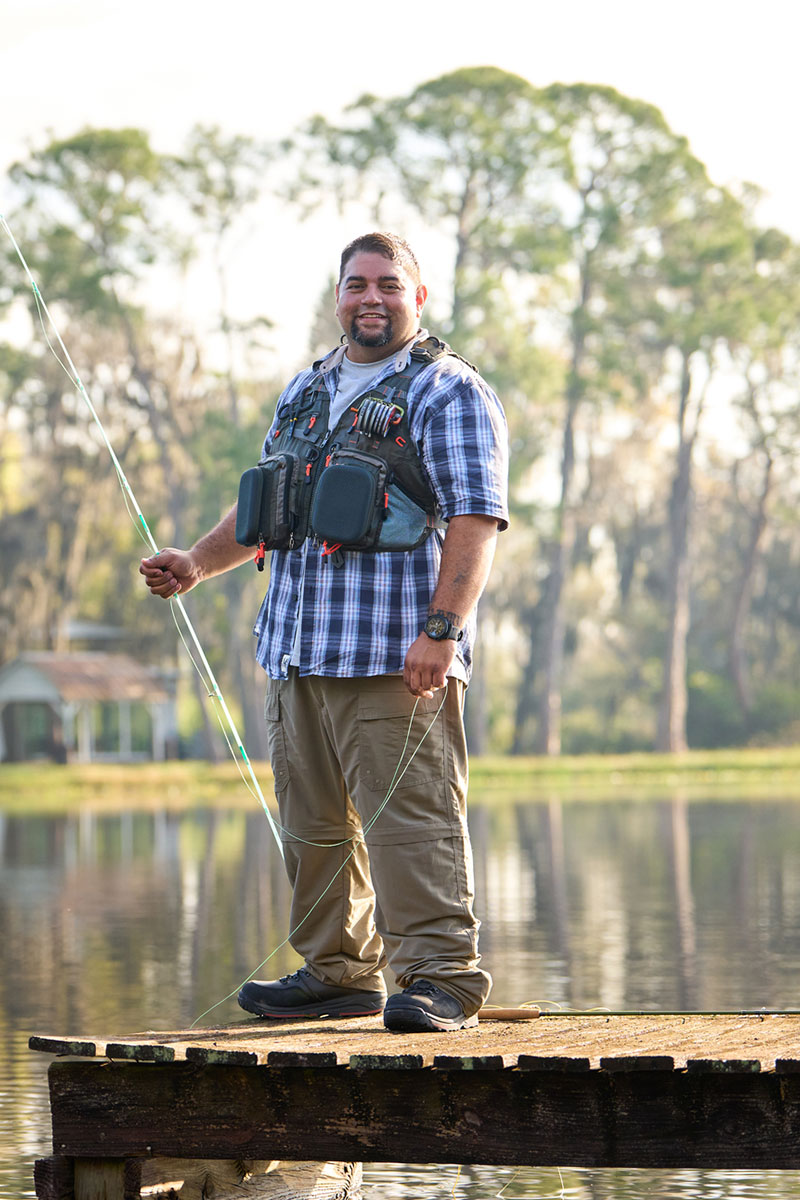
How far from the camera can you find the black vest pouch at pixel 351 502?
16.2 feet

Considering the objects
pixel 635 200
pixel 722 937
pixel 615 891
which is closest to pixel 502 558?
pixel 635 200

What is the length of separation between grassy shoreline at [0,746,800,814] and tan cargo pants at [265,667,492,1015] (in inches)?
999

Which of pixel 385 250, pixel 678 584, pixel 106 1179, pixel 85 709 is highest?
pixel 678 584

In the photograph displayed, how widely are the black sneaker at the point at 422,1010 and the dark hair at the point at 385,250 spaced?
183cm

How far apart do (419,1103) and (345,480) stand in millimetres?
1557

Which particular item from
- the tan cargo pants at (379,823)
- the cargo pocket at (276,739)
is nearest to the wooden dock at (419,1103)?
the tan cargo pants at (379,823)

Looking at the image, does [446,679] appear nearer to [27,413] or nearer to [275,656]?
[275,656]

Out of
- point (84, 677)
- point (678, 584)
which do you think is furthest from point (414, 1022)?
point (84, 677)

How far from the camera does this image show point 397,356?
5188 mm

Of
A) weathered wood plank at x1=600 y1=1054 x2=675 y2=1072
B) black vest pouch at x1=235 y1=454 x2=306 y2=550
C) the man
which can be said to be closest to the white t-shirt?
the man

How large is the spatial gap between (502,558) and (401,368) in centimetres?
4540

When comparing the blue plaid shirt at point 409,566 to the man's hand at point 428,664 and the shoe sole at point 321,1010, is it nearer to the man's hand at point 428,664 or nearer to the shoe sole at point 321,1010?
the man's hand at point 428,664

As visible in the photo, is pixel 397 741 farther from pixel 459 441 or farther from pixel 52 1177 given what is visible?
pixel 52 1177

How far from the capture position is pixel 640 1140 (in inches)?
161
